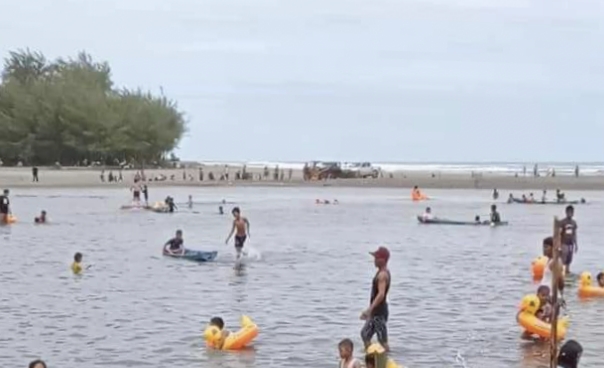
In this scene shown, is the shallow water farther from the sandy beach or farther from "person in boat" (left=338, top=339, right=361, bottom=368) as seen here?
the sandy beach

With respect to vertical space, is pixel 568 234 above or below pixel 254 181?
above

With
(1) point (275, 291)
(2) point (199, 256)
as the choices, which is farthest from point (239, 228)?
(1) point (275, 291)

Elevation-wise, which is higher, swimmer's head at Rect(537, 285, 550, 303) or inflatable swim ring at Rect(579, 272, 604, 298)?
swimmer's head at Rect(537, 285, 550, 303)

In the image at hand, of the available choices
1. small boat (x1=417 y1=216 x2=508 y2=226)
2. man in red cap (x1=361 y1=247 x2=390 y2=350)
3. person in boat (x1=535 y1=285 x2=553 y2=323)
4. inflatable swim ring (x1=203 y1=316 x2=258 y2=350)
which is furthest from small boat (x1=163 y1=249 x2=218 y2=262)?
small boat (x1=417 y1=216 x2=508 y2=226)

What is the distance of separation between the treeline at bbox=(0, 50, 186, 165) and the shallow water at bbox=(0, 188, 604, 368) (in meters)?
62.8

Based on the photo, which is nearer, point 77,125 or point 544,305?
point 544,305

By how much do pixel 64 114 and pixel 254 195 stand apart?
42777 millimetres

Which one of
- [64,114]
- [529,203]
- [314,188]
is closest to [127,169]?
[64,114]

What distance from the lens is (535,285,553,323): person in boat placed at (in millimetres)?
20297

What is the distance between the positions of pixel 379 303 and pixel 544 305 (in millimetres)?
4185

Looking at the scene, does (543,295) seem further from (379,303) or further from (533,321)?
(379,303)

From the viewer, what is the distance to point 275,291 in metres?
28.0

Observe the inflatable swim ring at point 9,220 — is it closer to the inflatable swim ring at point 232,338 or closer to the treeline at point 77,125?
the inflatable swim ring at point 232,338

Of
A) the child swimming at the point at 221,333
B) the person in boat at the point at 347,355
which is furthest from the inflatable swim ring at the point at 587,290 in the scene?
the person in boat at the point at 347,355
